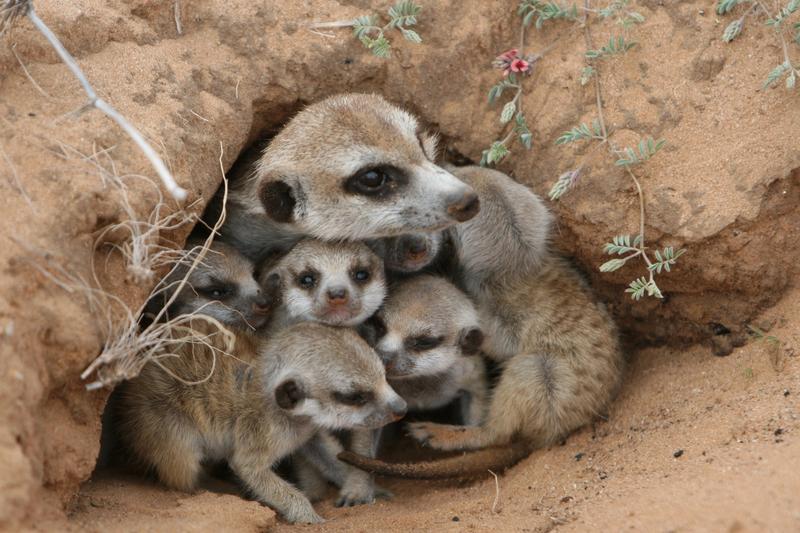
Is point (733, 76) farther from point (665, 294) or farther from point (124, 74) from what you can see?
point (124, 74)

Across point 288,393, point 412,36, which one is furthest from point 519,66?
point 288,393

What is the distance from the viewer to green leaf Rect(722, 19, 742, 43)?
4016 mm

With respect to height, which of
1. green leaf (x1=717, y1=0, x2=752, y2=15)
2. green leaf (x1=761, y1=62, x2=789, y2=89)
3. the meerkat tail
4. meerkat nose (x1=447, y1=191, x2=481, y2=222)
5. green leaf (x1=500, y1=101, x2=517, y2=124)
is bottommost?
the meerkat tail

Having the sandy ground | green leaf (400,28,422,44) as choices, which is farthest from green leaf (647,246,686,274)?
green leaf (400,28,422,44)

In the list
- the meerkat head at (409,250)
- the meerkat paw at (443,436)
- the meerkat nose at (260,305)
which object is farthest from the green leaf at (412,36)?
the meerkat paw at (443,436)

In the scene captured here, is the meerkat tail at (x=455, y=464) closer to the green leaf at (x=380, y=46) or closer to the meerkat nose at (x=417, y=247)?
the meerkat nose at (x=417, y=247)

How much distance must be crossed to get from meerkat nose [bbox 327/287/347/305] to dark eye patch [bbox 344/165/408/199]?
1.53 ft

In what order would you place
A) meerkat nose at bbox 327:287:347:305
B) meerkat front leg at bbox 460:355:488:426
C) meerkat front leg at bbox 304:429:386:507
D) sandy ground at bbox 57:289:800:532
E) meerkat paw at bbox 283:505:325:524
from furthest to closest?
1. meerkat front leg at bbox 460:355:488:426
2. meerkat front leg at bbox 304:429:386:507
3. meerkat nose at bbox 327:287:347:305
4. meerkat paw at bbox 283:505:325:524
5. sandy ground at bbox 57:289:800:532

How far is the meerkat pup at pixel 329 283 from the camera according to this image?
403 cm

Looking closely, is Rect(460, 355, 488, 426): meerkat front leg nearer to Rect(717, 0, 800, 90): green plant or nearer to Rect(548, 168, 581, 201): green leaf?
Rect(548, 168, 581, 201): green leaf

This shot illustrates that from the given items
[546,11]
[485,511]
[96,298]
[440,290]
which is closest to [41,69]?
[96,298]

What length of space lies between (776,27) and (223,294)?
9.45 ft

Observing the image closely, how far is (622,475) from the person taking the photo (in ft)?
11.4

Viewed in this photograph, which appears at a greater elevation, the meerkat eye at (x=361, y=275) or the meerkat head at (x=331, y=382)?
the meerkat eye at (x=361, y=275)
